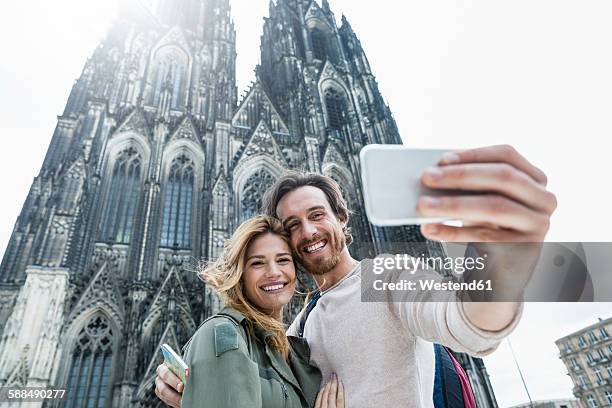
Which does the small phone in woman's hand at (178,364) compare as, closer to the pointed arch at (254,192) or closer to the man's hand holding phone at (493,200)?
the man's hand holding phone at (493,200)

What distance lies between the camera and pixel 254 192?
51.2 ft

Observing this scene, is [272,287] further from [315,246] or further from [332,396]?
[332,396]

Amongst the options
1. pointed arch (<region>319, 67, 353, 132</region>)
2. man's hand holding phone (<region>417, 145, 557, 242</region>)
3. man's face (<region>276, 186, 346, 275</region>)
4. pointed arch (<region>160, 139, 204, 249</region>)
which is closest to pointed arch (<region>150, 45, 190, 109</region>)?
pointed arch (<region>160, 139, 204, 249</region>)

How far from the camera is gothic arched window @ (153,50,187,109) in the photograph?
56.5ft

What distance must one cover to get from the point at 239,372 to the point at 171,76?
19386 mm

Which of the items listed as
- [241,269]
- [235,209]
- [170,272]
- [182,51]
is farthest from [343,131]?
[241,269]

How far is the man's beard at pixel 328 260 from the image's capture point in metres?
1.90

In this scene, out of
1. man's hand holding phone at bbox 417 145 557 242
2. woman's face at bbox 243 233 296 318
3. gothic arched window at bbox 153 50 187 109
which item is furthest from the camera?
gothic arched window at bbox 153 50 187 109

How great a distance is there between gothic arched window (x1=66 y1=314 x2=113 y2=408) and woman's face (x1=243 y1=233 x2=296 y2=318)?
35.2ft

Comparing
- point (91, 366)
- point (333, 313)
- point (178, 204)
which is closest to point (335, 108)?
point (178, 204)

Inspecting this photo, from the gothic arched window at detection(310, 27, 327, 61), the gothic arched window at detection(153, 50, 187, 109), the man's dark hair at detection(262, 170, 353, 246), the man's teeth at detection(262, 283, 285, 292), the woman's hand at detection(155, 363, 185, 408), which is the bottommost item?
the woman's hand at detection(155, 363, 185, 408)

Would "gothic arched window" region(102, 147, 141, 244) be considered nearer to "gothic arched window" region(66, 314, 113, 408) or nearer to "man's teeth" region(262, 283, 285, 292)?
"gothic arched window" region(66, 314, 113, 408)

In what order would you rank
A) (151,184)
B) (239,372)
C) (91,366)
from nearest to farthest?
1. (239,372)
2. (91,366)
3. (151,184)

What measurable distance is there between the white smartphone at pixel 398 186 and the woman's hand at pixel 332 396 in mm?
912
